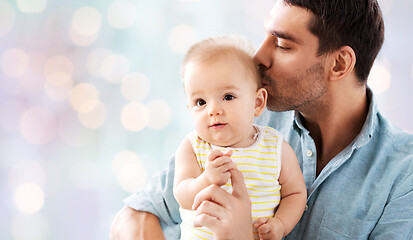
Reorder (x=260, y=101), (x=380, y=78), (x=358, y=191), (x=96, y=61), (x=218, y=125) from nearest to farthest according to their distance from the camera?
(x=218, y=125)
(x=260, y=101)
(x=358, y=191)
(x=380, y=78)
(x=96, y=61)

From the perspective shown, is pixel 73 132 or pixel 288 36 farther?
pixel 73 132

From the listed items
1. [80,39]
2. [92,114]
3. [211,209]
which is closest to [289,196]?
[211,209]

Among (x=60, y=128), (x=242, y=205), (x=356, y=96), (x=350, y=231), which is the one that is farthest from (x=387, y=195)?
(x=60, y=128)

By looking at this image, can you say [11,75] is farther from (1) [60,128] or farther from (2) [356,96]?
(2) [356,96]

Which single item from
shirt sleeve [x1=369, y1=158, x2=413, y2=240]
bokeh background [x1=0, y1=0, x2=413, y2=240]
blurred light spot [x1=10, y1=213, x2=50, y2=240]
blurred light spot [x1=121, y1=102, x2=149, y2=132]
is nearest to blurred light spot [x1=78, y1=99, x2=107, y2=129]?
bokeh background [x1=0, y1=0, x2=413, y2=240]

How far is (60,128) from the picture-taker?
231 centimetres

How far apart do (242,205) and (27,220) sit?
5.23 ft

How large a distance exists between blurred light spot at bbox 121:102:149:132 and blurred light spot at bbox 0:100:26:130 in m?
0.51

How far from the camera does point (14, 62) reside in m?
2.22

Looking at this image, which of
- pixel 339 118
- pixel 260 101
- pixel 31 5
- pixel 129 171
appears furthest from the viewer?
pixel 129 171

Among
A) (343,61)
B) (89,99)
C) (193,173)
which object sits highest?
(89,99)

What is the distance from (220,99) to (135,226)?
642mm

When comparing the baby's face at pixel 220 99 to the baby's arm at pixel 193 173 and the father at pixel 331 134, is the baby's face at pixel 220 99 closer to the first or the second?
the baby's arm at pixel 193 173

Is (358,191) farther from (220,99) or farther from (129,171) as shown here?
(129,171)
